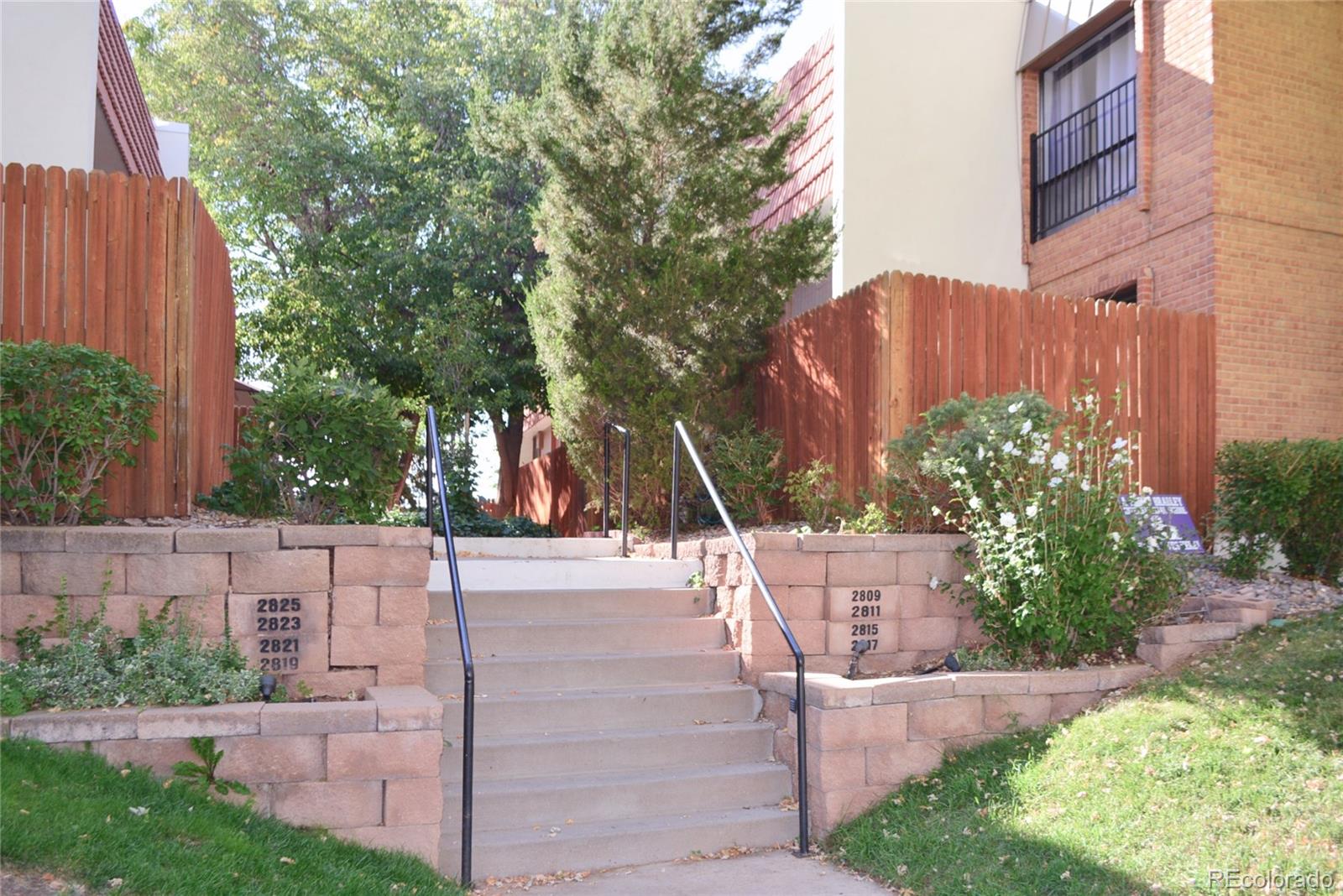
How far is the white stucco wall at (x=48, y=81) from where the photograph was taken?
802 cm

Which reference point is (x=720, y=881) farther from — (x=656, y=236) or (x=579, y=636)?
(x=656, y=236)

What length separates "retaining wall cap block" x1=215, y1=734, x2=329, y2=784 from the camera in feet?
15.0

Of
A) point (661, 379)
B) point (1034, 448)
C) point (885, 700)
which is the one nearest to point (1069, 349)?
point (1034, 448)

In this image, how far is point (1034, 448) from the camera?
6.45 metres

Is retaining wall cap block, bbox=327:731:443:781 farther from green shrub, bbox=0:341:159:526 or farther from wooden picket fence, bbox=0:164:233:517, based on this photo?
wooden picket fence, bbox=0:164:233:517

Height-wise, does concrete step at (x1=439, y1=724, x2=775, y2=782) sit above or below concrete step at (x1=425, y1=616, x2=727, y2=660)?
below

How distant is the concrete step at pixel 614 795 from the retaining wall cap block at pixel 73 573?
187 cm

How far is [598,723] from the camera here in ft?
18.9

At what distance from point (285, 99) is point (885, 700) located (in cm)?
1431

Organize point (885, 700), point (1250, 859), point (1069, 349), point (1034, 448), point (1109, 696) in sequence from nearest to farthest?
1. point (1250, 859)
2. point (885, 700)
3. point (1109, 696)
4. point (1034, 448)
5. point (1069, 349)

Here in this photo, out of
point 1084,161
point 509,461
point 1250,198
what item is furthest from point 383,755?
point 509,461

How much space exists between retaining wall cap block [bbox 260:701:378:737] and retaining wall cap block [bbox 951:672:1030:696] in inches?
119

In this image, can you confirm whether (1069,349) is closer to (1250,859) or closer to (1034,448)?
(1034,448)

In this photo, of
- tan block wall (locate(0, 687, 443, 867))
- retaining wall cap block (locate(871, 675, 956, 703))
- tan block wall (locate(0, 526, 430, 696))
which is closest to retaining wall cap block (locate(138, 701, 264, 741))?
tan block wall (locate(0, 687, 443, 867))
